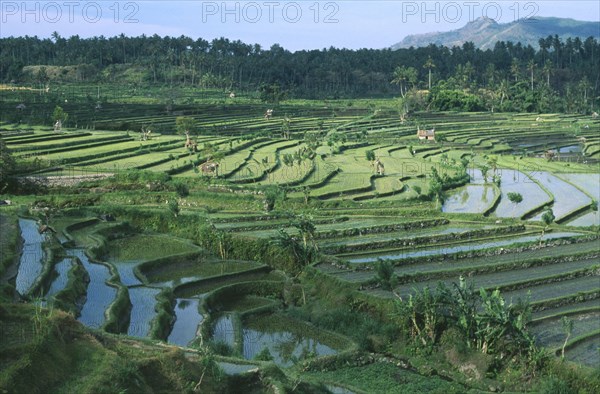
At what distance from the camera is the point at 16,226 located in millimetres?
25016

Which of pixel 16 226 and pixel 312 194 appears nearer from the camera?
pixel 16 226

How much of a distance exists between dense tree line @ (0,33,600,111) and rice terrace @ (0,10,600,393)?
1137 inches

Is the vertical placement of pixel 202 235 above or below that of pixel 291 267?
above

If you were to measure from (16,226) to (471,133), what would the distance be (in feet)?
137

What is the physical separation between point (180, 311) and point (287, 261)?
4.81m

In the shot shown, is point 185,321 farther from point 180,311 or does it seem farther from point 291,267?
point 291,267

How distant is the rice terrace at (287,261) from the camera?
43.7ft

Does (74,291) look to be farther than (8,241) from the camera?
No

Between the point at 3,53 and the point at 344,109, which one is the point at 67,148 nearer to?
the point at 344,109

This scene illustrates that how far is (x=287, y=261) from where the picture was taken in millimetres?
23703

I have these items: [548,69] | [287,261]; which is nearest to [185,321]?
[287,261]

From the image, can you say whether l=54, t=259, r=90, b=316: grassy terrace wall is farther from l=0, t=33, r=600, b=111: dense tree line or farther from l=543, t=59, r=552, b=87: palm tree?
l=543, t=59, r=552, b=87: palm tree

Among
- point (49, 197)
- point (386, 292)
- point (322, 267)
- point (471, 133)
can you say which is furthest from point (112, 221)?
point (471, 133)

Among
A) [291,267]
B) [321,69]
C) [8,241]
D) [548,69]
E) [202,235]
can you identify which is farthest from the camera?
[321,69]
